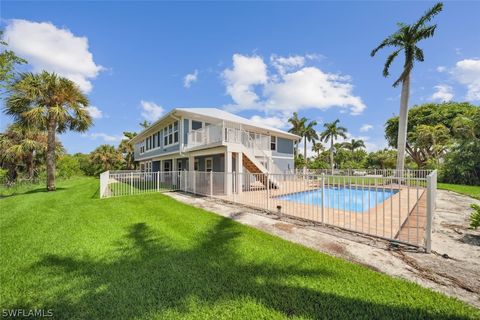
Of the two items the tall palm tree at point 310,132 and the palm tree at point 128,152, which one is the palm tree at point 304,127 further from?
the palm tree at point 128,152

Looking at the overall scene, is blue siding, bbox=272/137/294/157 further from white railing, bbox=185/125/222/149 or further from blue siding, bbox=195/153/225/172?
white railing, bbox=185/125/222/149

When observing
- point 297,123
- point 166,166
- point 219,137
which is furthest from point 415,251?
point 297,123

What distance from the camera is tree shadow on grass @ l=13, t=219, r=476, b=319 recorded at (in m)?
2.50

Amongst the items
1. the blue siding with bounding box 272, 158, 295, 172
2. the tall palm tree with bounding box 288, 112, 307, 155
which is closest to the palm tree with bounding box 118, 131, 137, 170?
the blue siding with bounding box 272, 158, 295, 172

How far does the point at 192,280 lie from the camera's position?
3.17 m

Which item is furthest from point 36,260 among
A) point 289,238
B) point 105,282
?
point 289,238

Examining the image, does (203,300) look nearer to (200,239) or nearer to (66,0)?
(200,239)

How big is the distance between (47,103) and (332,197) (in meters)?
17.7

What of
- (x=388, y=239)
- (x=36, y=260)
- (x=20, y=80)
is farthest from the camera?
(x=20, y=80)

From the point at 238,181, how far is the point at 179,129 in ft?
26.6

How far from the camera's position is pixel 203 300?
2715 millimetres

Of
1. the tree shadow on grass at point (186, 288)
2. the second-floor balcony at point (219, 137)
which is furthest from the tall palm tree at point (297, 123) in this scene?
the tree shadow on grass at point (186, 288)

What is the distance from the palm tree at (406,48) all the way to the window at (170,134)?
19252 mm

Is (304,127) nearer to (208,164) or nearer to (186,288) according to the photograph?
(208,164)
